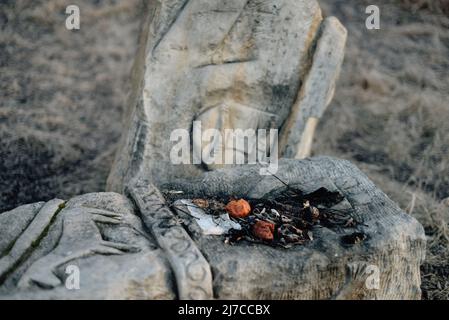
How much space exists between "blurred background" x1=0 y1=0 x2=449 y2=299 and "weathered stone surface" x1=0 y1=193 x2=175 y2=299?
1.88m

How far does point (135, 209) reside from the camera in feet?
9.08

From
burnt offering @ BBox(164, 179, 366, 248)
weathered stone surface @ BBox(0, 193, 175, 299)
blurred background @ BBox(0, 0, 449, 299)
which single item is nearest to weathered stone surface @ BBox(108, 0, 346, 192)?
burnt offering @ BBox(164, 179, 366, 248)

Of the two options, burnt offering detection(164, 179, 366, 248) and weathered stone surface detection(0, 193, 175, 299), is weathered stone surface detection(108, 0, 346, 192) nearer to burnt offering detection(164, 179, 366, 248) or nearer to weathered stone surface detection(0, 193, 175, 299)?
burnt offering detection(164, 179, 366, 248)

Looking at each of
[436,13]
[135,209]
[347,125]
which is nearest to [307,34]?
[135,209]

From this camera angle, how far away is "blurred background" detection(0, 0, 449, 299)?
468 centimetres

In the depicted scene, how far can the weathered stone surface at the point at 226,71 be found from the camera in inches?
138

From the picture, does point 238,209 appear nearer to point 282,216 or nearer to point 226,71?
point 282,216

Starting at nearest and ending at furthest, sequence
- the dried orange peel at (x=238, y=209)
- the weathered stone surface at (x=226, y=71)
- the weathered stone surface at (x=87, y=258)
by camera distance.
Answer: the weathered stone surface at (x=87, y=258)
the dried orange peel at (x=238, y=209)
the weathered stone surface at (x=226, y=71)

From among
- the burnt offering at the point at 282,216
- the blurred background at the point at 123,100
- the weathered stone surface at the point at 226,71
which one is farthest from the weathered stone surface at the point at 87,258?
the blurred background at the point at 123,100

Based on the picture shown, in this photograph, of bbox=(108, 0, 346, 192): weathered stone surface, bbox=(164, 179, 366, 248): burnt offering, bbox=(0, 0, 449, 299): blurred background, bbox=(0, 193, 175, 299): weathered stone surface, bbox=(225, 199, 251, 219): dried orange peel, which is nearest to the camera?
bbox=(0, 193, 175, 299): weathered stone surface

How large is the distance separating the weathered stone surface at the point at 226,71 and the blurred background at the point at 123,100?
1.09m

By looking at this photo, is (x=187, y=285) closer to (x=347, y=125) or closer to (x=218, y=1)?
(x=218, y=1)

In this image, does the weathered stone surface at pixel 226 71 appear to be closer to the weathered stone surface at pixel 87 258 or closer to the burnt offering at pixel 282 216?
the burnt offering at pixel 282 216

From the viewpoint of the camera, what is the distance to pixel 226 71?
3574 millimetres
